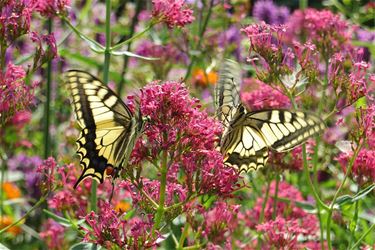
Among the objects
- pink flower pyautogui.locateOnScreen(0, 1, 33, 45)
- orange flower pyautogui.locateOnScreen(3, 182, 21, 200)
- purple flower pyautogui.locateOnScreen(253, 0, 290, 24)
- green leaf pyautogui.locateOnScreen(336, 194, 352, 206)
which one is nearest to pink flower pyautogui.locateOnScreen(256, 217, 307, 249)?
green leaf pyautogui.locateOnScreen(336, 194, 352, 206)

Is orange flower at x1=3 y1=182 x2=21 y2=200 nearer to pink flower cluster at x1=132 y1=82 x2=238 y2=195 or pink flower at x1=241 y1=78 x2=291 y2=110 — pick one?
pink flower at x1=241 y1=78 x2=291 y2=110

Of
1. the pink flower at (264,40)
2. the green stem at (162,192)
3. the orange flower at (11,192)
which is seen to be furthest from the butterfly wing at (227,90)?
the orange flower at (11,192)

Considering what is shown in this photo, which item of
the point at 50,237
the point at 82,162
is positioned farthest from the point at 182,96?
the point at 50,237

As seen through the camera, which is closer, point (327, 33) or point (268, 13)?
point (327, 33)

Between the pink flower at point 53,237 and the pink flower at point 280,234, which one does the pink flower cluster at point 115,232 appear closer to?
the pink flower at point 280,234

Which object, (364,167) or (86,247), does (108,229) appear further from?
(364,167)

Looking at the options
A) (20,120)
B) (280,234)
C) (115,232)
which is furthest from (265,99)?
(20,120)

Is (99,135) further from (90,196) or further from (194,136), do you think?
(90,196)

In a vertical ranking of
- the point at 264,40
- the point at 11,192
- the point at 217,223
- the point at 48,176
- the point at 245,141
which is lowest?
the point at 11,192
